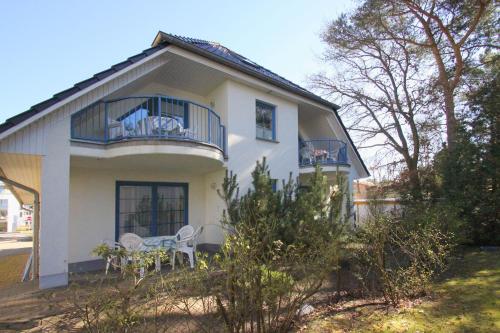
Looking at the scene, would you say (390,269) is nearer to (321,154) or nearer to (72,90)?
(72,90)

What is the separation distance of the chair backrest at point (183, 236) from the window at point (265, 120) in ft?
15.2

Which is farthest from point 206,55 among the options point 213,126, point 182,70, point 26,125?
point 26,125

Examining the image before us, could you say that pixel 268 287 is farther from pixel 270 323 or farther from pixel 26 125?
pixel 26 125

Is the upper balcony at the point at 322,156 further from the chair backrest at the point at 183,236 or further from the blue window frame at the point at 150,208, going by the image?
the chair backrest at the point at 183,236

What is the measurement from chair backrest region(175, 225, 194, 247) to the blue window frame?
1.59m

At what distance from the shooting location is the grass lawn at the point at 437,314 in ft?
15.6

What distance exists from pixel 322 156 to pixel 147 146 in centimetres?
887

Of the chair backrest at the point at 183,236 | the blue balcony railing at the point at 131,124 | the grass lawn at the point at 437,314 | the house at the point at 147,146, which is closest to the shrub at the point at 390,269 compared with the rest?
the grass lawn at the point at 437,314

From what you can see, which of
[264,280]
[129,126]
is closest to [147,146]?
[129,126]

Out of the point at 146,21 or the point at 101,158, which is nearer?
the point at 101,158

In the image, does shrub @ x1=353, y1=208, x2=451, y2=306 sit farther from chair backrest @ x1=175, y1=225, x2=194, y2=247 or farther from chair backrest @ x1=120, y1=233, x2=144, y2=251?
chair backrest @ x1=120, y1=233, x2=144, y2=251

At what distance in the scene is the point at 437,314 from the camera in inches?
207

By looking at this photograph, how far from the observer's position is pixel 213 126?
10.4 meters

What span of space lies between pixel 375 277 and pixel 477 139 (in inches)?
334
